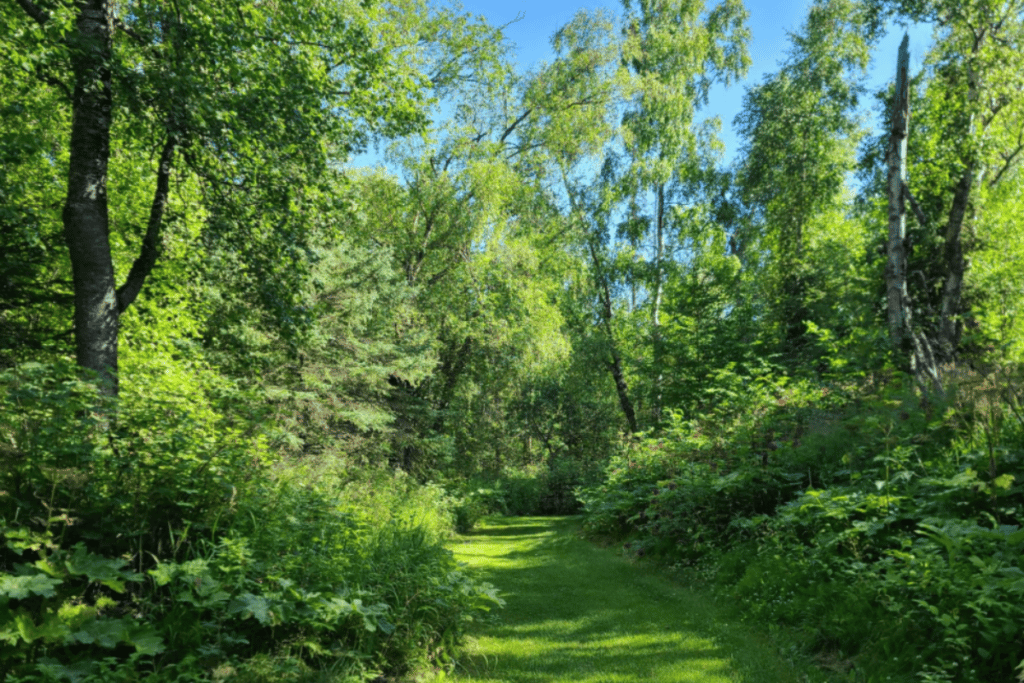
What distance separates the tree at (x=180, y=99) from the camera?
654cm

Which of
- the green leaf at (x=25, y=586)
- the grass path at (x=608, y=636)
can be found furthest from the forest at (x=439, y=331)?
the grass path at (x=608, y=636)

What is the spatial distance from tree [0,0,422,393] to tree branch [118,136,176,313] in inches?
0.7

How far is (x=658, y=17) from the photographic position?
894 inches

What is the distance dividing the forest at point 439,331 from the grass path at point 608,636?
0.41 meters

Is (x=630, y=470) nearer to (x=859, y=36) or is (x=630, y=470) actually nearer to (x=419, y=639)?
(x=419, y=639)

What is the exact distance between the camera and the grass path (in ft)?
15.9

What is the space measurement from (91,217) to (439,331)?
10.0 metres

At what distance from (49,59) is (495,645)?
7639 millimetres

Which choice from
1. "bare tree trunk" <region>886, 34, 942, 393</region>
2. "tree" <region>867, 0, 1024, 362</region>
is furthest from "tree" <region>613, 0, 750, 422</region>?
"bare tree trunk" <region>886, 34, 942, 393</region>

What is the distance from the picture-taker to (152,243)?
8086 millimetres

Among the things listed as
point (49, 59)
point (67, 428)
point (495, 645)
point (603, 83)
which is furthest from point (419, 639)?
point (603, 83)

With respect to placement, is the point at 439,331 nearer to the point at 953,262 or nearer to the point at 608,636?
the point at 608,636

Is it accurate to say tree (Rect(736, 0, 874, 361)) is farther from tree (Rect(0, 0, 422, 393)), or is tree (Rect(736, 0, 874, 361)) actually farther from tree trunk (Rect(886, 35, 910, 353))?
tree (Rect(0, 0, 422, 393))

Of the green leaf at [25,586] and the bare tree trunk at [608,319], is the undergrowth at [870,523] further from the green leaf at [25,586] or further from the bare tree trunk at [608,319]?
the bare tree trunk at [608,319]
